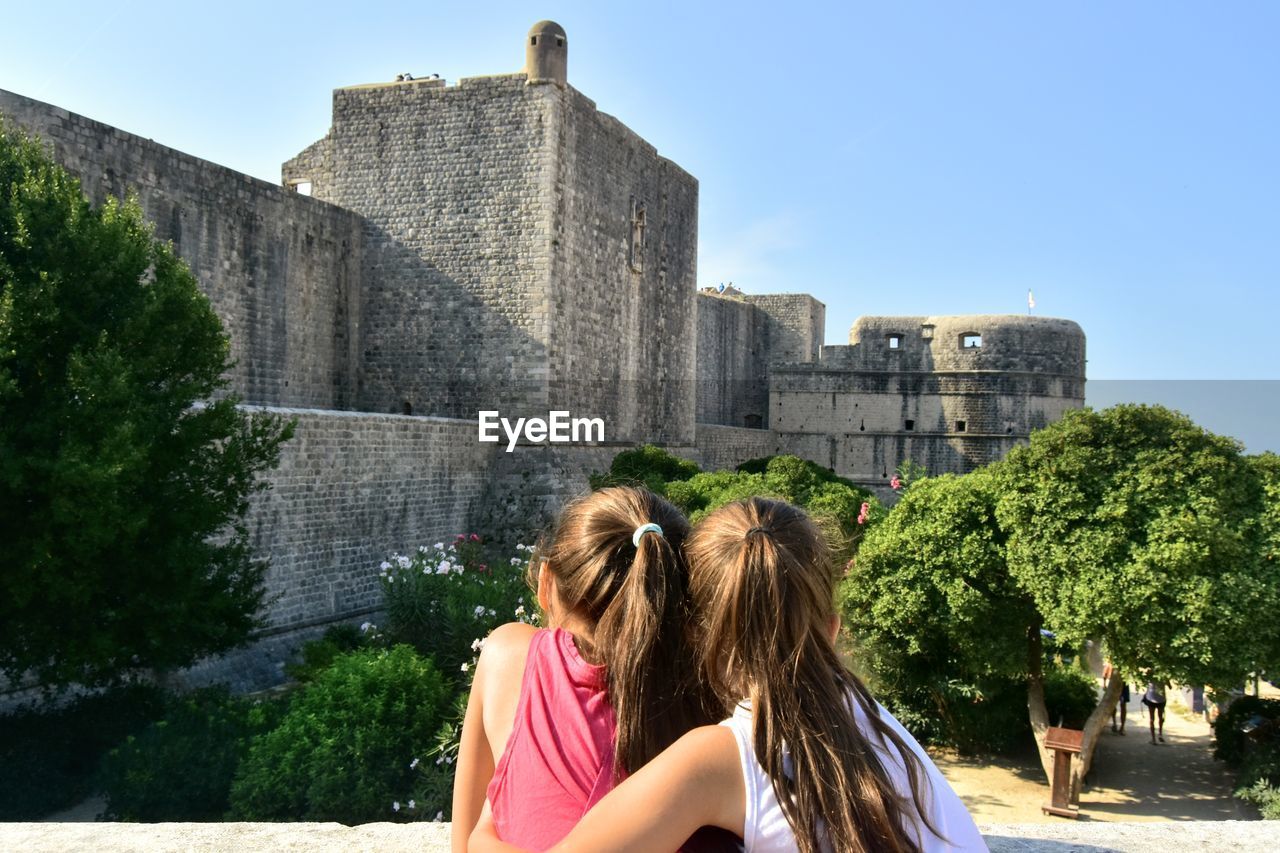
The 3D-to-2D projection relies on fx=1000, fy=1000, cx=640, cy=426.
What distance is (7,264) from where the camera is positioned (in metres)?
6.66

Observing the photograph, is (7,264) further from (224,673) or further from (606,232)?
(606,232)

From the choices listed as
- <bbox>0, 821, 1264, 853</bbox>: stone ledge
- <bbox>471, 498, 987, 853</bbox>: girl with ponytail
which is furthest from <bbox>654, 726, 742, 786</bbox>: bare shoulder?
<bbox>0, 821, 1264, 853</bbox>: stone ledge

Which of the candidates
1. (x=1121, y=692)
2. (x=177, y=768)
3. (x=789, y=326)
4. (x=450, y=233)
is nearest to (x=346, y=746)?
(x=177, y=768)

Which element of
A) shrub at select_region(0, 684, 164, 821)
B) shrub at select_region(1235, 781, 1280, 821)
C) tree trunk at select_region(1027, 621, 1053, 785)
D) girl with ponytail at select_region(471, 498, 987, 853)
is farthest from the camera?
tree trunk at select_region(1027, 621, 1053, 785)

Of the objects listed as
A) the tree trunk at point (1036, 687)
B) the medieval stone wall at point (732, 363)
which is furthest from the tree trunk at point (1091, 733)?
the medieval stone wall at point (732, 363)

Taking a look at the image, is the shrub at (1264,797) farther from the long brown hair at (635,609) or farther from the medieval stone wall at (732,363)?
the medieval stone wall at (732,363)

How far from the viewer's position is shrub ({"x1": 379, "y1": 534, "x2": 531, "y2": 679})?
27.3ft

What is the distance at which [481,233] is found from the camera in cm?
1384

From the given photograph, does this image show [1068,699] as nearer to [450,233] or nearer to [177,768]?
[177,768]

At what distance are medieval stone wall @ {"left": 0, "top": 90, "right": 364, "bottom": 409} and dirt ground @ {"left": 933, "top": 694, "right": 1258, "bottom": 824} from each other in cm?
909

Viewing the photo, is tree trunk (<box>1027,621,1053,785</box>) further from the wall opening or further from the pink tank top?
the wall opening

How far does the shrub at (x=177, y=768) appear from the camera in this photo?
6.43m

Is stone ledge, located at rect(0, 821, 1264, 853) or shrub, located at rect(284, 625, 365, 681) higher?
stone ledge, located at rect(0, 821, 1264, 853)

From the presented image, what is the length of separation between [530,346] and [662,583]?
12.1m
